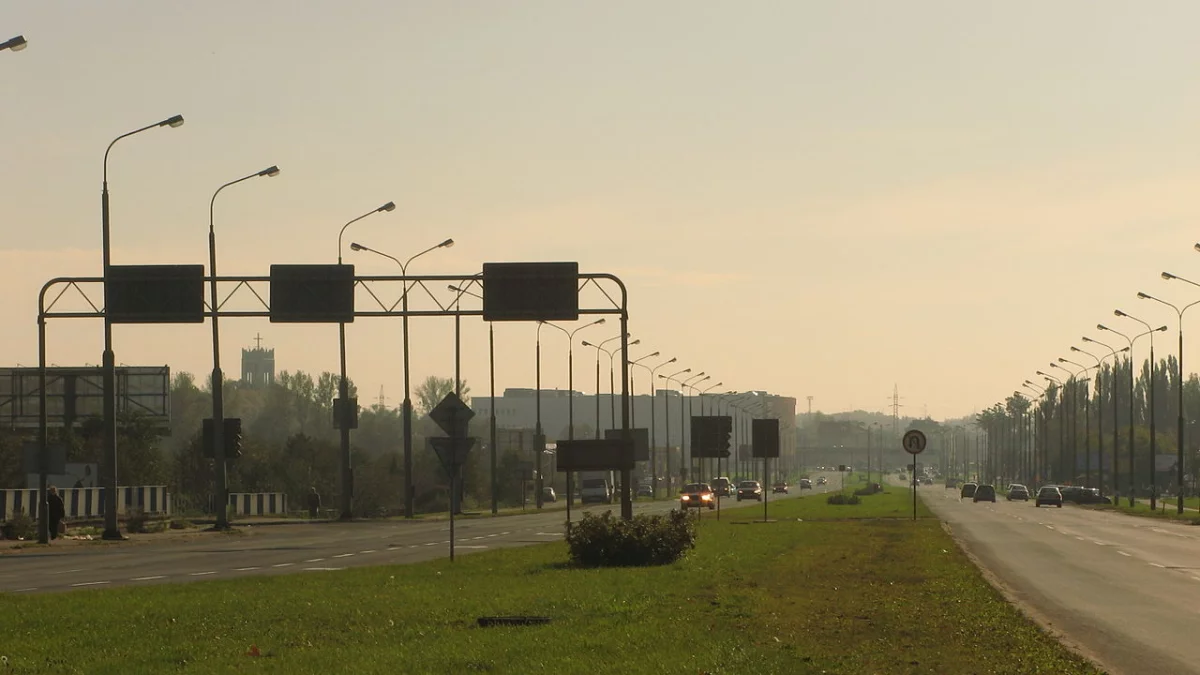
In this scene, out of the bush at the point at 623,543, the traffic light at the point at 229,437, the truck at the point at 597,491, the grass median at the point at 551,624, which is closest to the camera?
the grass median at the point at 551,624

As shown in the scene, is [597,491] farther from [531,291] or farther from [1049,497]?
[531,291]

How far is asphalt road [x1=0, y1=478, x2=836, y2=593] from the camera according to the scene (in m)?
28.5

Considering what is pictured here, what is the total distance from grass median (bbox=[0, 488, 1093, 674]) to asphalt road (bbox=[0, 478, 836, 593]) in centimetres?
352

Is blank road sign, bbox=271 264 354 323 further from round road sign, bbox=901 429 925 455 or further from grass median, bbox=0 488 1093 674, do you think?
grass median, bbox=0 488 1093 674

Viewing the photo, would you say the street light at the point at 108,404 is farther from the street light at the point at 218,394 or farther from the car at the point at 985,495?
the car at the point at 985,495

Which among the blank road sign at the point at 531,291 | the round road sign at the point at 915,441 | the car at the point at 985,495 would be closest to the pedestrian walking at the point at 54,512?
the blank road sign at the point at 531,291

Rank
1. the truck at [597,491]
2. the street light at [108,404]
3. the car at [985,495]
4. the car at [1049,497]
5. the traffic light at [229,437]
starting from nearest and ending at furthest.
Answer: the street light at [108,404] < the traffic light at [229,437] < the car at [1049,497] < the truck at [597,491] < the car at [985,495]

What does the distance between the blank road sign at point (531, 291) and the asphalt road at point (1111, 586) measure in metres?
12.9

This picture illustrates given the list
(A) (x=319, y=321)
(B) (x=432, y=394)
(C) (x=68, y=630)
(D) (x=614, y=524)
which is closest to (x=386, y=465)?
(B) (x=432, y=394)

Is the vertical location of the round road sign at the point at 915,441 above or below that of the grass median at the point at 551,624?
above

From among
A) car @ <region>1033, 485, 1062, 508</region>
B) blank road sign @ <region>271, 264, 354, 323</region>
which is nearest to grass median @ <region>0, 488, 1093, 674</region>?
blank road sign @ <region>271, 264, 354, 323</region>

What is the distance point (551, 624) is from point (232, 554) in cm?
2247

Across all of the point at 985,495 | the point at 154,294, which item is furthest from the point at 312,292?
the point at 985,495

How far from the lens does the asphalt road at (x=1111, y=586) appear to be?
661 inches
